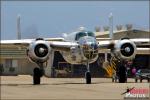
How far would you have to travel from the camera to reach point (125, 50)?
30797 mm

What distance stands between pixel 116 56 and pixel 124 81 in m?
1.67

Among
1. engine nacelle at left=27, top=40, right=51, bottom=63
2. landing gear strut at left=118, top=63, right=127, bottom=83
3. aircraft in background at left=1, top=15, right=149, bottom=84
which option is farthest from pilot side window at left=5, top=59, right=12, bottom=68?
engine nacelle at left=27, top=40, right=51, bottom=63

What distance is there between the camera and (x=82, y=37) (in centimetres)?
3148

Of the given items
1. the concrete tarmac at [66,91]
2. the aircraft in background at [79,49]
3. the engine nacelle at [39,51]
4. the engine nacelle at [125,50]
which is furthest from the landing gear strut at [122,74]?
the engine nacelle at [39,51]

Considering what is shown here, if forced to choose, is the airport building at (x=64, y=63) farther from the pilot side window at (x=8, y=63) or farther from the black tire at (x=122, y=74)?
the black tire at (x=122, y=74)

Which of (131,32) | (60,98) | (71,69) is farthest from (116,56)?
(131,32)

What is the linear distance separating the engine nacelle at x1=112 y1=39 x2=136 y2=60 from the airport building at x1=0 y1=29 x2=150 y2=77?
23.6 m

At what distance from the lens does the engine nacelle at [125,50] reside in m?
30.8

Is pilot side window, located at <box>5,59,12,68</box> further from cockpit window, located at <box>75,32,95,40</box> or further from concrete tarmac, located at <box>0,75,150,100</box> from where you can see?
concrete tarmac, located at <box>0,75,150,100</box>

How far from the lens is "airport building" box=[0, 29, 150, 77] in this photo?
63406 millimetres

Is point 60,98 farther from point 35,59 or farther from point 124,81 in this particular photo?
point 124,81

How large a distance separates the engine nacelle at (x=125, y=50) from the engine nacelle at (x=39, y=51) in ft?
13.7

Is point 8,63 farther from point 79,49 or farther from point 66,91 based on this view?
point 66,91

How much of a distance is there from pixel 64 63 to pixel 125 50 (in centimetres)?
3421
